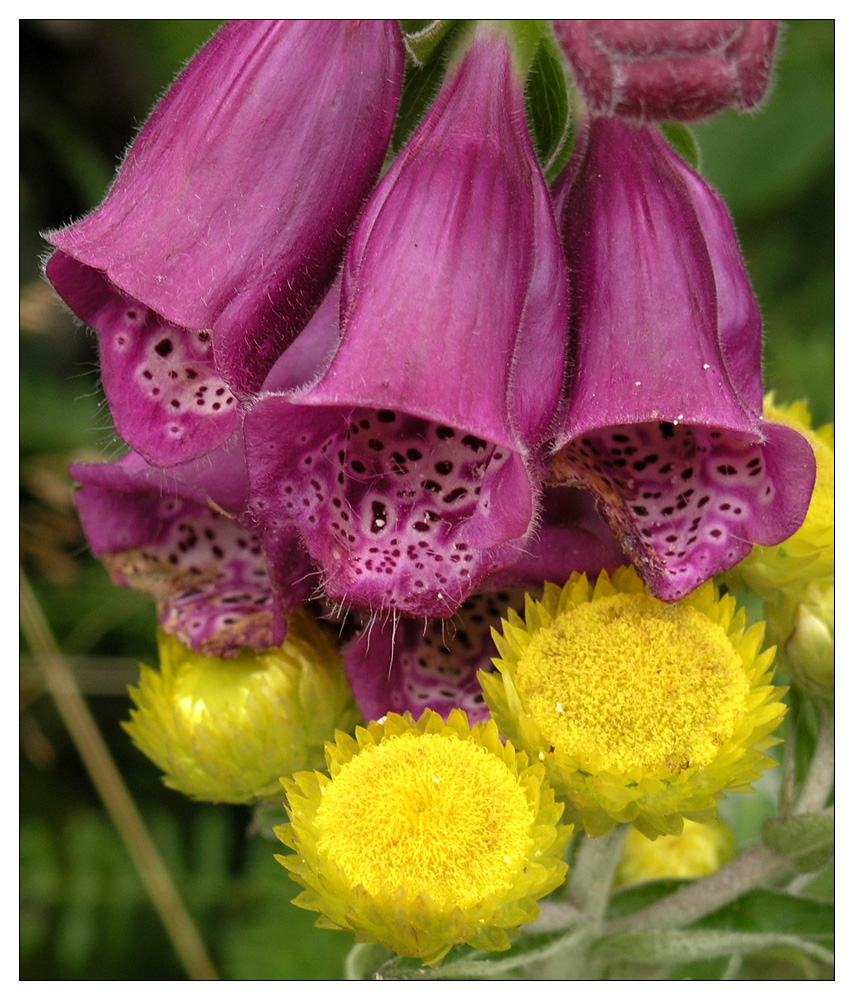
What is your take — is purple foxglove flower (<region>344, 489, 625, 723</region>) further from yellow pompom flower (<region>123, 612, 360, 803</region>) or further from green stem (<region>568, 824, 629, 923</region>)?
green stem (<region>568, 824, 629, 923</region>)

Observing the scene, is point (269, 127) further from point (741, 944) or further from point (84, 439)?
point (84, 439)

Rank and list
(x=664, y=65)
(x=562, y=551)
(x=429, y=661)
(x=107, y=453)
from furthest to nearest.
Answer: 1. (x=107, y=453)
2. (x=429, y=661)
3. (x=562, y=551)
4. (x=664, y=65)

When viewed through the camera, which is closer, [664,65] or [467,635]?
[664,65]

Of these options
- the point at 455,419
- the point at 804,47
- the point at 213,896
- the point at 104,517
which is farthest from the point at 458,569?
the point at 804,47

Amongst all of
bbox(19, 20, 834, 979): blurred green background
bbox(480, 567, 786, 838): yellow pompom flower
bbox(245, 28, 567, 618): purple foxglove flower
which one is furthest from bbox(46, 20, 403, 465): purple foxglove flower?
bbox(19, 20, 834, 979): blurred green background

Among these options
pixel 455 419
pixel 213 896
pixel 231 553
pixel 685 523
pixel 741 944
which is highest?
pixel 455 419

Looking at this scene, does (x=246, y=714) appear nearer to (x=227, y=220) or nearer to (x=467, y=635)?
(x=467, y=635)

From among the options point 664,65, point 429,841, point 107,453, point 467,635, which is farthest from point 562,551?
point 107,453
